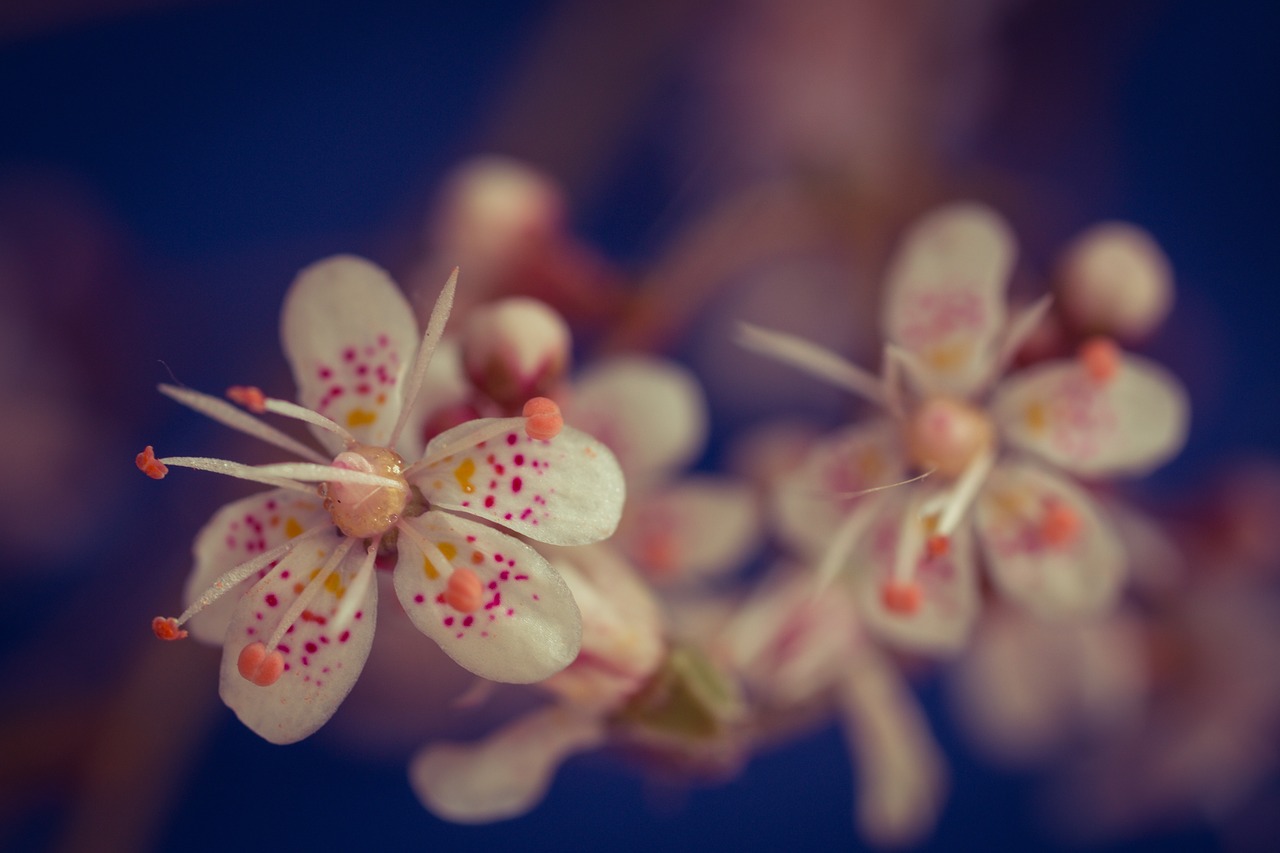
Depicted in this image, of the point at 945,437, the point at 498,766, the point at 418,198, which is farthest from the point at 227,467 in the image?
the point at 418,198

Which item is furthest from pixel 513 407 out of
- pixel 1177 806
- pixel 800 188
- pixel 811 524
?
pixel 1177 806

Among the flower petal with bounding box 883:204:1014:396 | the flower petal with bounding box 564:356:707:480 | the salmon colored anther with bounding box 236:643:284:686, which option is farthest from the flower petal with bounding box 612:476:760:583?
the salmon colored anther with bounding box 236:643:284:686

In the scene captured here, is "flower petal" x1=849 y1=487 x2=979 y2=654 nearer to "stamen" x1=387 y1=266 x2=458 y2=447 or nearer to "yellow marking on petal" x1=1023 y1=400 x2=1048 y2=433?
"yellow marking on petal" x1=1023 y1=400 x2=1048 y2=433

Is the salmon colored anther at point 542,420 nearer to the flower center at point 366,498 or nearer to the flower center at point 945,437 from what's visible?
the flower center at point 366,498

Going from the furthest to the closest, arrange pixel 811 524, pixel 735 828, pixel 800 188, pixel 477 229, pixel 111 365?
pixel 735 828, pixel 111 365, pixel 800 188, pixel 477 229, pixel 811 524

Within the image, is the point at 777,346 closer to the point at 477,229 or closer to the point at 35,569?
the point at 477,229

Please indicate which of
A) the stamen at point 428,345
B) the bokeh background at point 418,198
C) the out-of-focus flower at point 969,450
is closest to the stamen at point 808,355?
the out-of-focus flower at point 969,450

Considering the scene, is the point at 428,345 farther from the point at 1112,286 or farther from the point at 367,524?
the point at 1112,286
